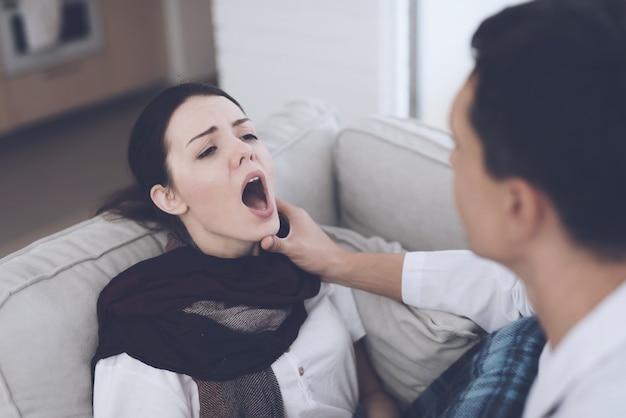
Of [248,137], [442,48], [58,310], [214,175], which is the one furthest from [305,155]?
[442,48]

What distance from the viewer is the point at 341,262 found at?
1.36 m

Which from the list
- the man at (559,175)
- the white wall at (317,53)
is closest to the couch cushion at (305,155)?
the man at (559,175)

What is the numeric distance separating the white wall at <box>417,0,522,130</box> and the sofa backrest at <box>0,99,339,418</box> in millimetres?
1970

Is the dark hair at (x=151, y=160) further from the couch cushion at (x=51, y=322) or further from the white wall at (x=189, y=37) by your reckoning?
the white wall at (x=189, y=37)

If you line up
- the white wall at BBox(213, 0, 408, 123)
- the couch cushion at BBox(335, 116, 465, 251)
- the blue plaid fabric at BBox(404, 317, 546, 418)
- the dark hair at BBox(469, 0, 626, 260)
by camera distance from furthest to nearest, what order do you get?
the white wall at BBox(213, 0, 408, 123), the couch cushion at BBox(335, 116, 465, 251), the blue plaid fabric at BBox(404, 317, 546, 418), the dark hair at BBox(469, 0, 626, 260)

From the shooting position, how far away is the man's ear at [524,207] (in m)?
0.73

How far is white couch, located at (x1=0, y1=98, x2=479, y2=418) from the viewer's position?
43.6 inches

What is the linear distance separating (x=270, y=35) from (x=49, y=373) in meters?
2.34

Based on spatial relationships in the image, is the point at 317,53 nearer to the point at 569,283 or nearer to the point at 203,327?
the point at 203,327

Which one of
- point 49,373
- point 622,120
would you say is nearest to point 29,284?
point 49,373

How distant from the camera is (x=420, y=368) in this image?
54.3 inches

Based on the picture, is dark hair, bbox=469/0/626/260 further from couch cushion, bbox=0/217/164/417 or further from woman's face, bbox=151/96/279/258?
couch cushion, bbox=0/217/164/417

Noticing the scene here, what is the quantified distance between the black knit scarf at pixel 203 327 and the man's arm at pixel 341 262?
0.13m

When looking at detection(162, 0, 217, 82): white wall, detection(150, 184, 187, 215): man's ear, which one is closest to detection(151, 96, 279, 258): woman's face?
detection(150, 184, 187, 215): man's ear
